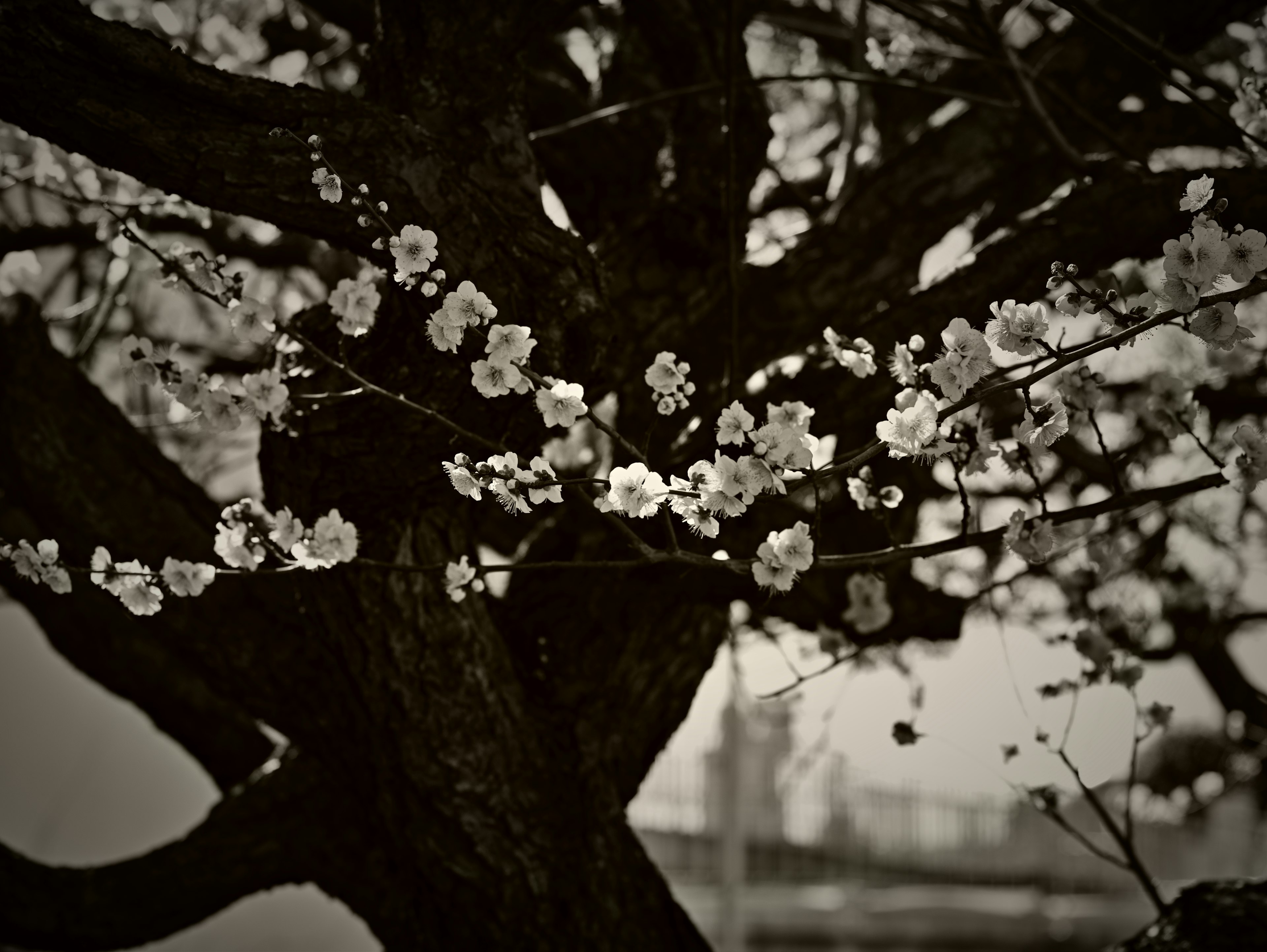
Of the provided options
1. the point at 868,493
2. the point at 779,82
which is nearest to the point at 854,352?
the point at 868,493

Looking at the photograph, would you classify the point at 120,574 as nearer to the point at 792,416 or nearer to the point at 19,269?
the point at 792,416

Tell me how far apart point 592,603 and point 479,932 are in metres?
0.78

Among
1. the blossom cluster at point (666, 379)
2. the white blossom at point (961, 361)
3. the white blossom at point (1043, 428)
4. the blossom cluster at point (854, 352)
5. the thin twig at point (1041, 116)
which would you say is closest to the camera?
the white blossom at point (961, 361)

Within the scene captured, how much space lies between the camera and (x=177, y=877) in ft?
8.14

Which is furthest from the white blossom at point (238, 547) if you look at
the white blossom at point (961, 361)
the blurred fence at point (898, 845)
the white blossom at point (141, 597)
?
the blurred fence at point (898, 845)

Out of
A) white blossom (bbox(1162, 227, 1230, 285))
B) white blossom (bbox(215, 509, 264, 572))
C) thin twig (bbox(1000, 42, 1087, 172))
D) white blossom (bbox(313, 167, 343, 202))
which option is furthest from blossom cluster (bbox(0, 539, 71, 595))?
thin twig (bbox(1000, 42, 1087, 172))

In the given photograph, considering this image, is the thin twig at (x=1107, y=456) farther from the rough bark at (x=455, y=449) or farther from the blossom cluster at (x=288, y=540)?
the blossom cluster at (x=288, y=540)

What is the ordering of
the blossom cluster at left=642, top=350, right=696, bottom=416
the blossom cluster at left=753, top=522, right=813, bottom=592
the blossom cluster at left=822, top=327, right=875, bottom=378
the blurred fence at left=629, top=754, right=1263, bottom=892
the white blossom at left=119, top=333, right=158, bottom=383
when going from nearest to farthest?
the blossom cluster at left=753, top=522, right=813, bottom=592
the blossom cluster at left=642, top=350, right=696, bottom=416
the blossom cluster at left=822, top=327, right=875, bottom=378
the white blossom at left=119, top=333, right=158, bottom=383
the blurred fence at left=629, top=754, right=1263, bottom=892

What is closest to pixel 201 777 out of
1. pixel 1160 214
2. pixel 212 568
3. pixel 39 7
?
pixel 212 568

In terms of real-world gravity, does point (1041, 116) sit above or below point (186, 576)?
above

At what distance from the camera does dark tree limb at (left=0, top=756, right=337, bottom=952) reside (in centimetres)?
240

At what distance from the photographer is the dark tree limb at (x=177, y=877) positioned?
7.89 ft

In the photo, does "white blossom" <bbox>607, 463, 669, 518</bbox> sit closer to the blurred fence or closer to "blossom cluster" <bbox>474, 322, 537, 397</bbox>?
"blossom cluster" <bbox>474, 322, 537, 397</bbox>

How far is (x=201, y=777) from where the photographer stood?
6449 mm
